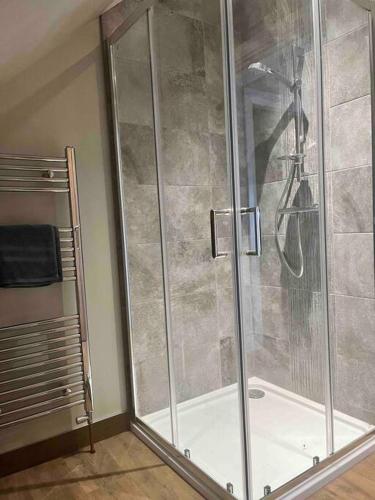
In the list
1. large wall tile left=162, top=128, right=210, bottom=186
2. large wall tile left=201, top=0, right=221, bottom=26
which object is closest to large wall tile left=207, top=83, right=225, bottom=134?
large wall tile left=162, top=128, right=210, bottom=186

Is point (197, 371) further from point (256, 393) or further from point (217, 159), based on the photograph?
point (217, 159)

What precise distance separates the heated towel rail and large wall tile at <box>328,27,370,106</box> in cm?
136

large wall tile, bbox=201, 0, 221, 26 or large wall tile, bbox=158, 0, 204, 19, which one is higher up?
large wall tile, bbox=158, 0, 204, 19

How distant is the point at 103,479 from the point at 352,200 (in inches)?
70.5

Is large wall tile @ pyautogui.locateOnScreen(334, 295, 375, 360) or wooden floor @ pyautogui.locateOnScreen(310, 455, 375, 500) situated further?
large wall tile @ pyautogui.locateOnScreen(334, 295, 375, 360)

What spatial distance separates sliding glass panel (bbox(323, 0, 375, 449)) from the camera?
186cm

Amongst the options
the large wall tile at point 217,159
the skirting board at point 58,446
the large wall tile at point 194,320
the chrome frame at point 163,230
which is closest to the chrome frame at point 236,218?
the large wall tile at point 217,159

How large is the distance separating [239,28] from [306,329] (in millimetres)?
1406

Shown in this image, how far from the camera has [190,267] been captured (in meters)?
2.18

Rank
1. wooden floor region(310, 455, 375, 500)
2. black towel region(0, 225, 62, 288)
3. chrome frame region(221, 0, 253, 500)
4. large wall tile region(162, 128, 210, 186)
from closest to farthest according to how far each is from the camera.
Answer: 1. chrome frame region(221, 0, 253, 500)
2. wooden floor region(310, 455, 375, 500)
3. black towel region(0, 225, 62, 288)
4. large wall tile region(162, 128, 210, 186)

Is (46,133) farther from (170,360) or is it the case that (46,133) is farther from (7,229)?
(170,360)

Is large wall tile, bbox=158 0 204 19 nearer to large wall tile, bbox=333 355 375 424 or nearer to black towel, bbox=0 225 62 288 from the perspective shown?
black towel, bbox=0 225 62 288

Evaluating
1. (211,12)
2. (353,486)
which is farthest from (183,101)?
(353,486)

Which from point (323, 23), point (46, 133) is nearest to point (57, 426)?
point (46, 133)
